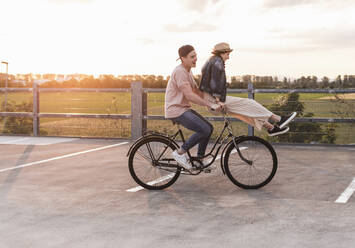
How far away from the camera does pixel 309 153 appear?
1118 centimetres

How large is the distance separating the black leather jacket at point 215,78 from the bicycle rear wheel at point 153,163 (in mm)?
Result: 884

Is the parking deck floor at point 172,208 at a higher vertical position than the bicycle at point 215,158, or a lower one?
lower

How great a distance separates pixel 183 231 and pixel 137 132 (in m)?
8.64

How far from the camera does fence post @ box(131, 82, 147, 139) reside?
13.7m

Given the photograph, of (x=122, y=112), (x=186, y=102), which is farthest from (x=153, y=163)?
(x=122, y=112)

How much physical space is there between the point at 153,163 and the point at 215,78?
143 cm

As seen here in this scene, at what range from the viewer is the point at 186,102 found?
712cm

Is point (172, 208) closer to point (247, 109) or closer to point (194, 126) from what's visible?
point (194, 126)

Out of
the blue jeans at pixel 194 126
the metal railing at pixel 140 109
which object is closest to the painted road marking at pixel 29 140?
the metal railing at pixel 140 109

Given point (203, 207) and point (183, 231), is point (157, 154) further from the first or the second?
point (183, 231)

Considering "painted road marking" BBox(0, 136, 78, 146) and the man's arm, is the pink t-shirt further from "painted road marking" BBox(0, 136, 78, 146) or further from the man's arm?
"painted road marking" BBox(0, 136, 78, 146)

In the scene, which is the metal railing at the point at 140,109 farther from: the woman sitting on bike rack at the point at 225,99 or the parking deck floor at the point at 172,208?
the woman sitting on bike rack at the point at 225,99

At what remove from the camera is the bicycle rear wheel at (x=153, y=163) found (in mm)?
7203

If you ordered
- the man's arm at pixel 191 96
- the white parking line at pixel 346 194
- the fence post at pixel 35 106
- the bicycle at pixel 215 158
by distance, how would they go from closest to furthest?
the white parking line at pixel 346 194
the man's arm at pixel 191 96
the bicycle at pixel 215 158
the fence post at pixel 35 106
